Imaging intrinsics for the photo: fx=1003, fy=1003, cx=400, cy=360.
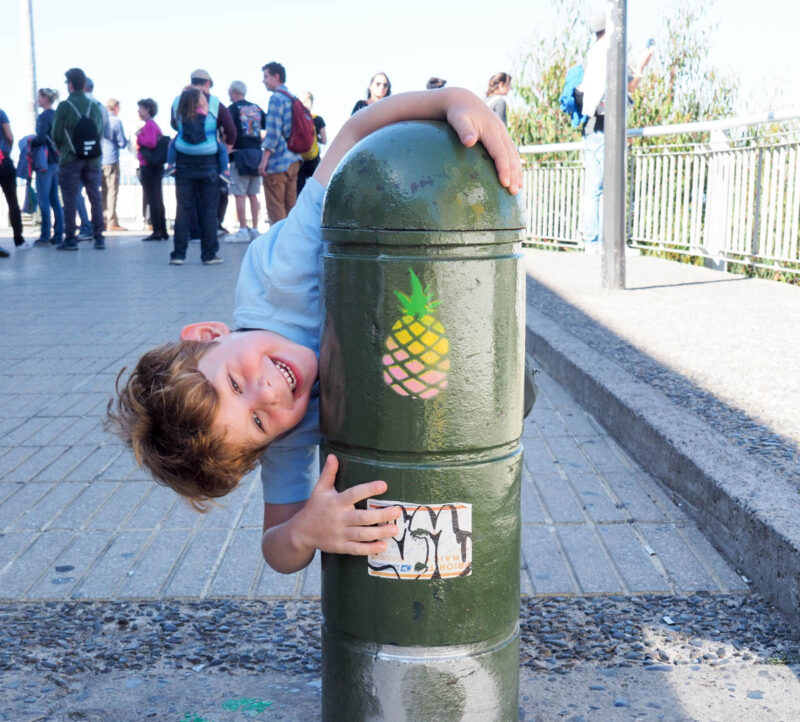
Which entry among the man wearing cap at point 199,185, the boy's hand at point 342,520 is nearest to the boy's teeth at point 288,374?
the boy's hand at point 342,520

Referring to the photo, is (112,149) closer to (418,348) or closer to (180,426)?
(180,426)

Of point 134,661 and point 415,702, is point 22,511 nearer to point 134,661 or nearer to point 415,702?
point 134,661

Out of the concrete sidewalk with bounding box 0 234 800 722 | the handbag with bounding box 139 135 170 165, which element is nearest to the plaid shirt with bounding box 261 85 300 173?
the handbag with bounding box 139 135 170 165

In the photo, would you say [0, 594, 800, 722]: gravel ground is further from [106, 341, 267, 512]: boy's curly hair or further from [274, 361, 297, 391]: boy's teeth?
[274, 361, 297, 391]: boy's teeth

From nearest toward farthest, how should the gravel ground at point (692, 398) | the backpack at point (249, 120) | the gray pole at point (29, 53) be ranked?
1. the gravel ground at point (692, 398)
2. the backpack at point (249, 120)
3. the gray pole at point (29, 53)

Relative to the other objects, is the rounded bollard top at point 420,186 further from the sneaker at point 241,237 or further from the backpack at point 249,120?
the sneaker at point 241,237

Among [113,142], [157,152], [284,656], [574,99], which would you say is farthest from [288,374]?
[113,142]

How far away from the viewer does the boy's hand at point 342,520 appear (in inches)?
81.9

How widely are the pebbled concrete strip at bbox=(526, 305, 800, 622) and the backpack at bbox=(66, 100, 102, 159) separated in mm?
9794

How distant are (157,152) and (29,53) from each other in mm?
5764

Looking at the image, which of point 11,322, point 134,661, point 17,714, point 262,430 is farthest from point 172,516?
point 11,322

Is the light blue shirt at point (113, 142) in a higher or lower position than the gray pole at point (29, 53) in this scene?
lower

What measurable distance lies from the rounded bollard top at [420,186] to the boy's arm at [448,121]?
0.09 feet

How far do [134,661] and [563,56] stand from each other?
48.2 ft
